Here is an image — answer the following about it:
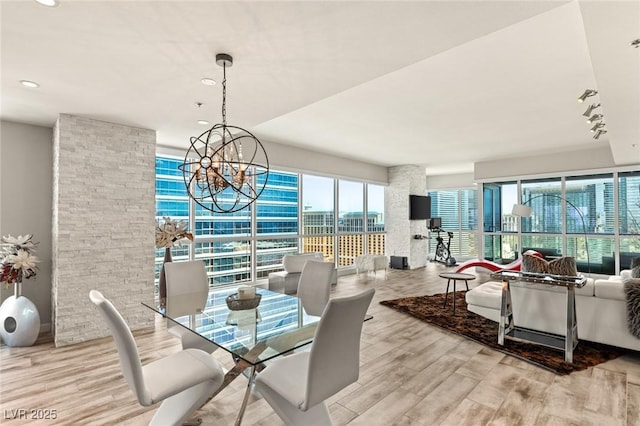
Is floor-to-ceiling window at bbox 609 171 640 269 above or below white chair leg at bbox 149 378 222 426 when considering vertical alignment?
above

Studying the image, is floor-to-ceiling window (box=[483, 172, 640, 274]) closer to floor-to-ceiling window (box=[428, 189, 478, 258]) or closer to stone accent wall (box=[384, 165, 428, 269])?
stone accent wall (box=[384, 165, 428, 269])

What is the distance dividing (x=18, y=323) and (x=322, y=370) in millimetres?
3665

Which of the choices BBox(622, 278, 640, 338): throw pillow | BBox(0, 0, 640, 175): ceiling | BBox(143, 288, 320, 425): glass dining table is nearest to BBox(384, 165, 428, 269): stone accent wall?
BBox(0, 0, 640, 175): ceiling

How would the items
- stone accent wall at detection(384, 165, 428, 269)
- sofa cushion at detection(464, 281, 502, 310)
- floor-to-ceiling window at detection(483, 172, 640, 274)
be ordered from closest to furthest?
1. sofa cushion at detection(464, 281, 502, 310)
2. floor-to-ceiling window at detection(483, 172, 640, 274)
3. stone accent wall at detection(384, 165, 428, 269)

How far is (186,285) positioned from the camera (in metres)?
3.28

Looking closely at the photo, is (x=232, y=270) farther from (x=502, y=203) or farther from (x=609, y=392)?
(x=502, y=203)

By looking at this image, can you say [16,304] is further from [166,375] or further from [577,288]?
[577,288]

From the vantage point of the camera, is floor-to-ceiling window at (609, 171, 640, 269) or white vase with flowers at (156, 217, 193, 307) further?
floor-to-ceiling window at (609, 171, 640, 269)

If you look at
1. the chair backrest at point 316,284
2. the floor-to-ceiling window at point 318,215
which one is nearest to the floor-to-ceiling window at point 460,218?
the floor-to-ceiling window at point 318,215

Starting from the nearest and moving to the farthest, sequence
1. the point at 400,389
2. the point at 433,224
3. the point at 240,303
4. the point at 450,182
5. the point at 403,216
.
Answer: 1. the point at 400,389
2. the point at 240,303
3. the point at 403,216
4. the point at 433,224
5. the point at 450,182

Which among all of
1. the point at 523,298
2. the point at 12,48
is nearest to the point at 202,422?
the point at 12,48

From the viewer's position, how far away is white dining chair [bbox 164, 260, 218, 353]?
2714mm

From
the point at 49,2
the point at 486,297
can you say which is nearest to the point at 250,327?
the point at 49,2

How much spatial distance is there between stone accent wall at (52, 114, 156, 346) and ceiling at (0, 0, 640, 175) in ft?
1.21
